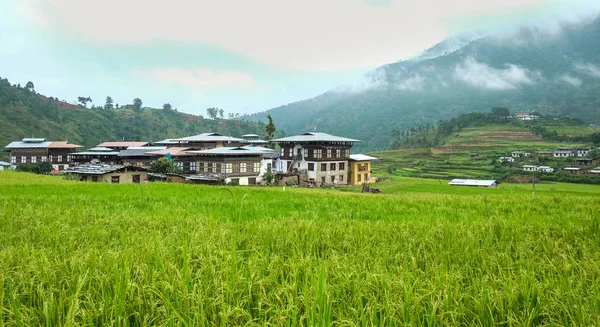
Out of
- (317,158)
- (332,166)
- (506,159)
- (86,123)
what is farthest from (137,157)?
(506,159)

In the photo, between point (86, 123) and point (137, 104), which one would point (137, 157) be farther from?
point (137, 104)

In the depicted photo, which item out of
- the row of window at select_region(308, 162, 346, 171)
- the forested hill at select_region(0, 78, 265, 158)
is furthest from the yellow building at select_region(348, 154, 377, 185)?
the forested hill at select_region(0, 78, 265, 158)

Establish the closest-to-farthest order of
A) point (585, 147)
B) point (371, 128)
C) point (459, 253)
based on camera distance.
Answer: point (459, 253) → point (585, 147) → point (371, 128)

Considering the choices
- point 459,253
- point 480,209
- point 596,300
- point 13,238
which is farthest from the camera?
point 480,209

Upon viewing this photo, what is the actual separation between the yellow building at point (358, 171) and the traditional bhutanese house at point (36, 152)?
43393 mm

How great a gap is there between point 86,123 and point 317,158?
7664 cm

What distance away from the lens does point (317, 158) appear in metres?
45.8

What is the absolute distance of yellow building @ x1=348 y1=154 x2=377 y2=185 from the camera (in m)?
48.5

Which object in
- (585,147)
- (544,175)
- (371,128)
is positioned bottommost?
(544,175)

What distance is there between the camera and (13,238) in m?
5.00

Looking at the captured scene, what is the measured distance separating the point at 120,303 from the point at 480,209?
9975 millimetres

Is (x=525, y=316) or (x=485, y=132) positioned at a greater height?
(x=485, y=132)

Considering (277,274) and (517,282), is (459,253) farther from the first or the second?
(277,274)

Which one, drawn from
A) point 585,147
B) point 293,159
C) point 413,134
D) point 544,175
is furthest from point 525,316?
point 413,134
